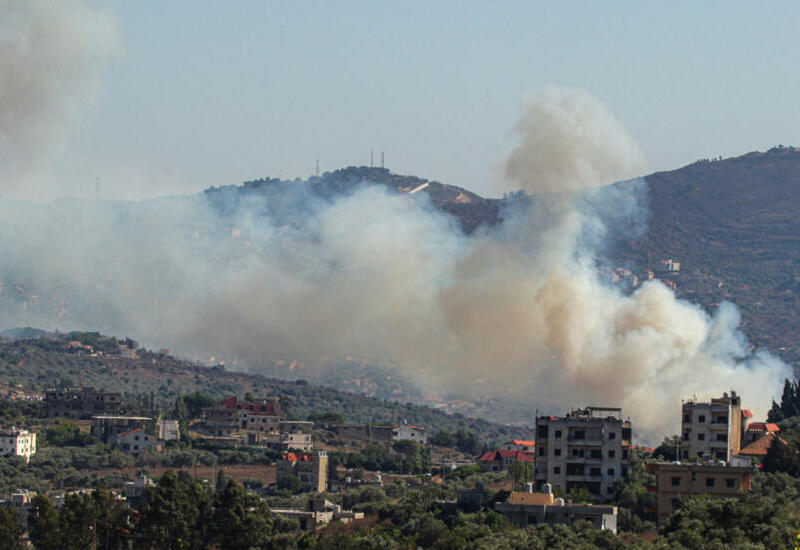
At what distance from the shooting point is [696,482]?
80062mm

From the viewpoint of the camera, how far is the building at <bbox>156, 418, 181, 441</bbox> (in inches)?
5364

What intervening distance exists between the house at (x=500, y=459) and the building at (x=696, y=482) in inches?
1323

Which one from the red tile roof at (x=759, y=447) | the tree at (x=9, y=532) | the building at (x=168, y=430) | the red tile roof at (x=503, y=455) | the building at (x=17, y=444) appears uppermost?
the red tile roof at (x=759, y=447)

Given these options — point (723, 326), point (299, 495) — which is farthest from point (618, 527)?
point (723, 326)

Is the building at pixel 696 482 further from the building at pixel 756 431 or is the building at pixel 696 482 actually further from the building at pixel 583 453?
the building at pixel 756 431

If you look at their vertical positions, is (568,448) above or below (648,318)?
below

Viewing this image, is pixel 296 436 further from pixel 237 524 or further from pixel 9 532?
pixel 9 532

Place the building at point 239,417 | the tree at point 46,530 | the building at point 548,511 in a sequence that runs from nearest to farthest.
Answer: the building at point 548,511 < the tree at point 46,530 < the building at point 239,417

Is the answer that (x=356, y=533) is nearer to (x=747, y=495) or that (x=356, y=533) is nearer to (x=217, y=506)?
(x=217, y=506)

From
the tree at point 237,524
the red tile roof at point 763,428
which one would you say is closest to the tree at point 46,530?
the tree at point 237,524

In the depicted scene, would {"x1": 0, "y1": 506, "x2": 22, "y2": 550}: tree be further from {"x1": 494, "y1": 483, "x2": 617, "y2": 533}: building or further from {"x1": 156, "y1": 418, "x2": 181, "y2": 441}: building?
{"x1": 156, "y1": 418, "x2": 181, "y2": 441}: building

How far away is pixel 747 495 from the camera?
245ft

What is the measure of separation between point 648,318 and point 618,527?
6003 cm

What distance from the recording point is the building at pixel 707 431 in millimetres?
92375
